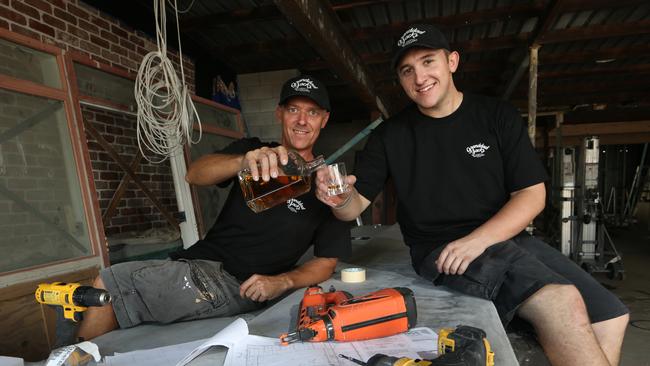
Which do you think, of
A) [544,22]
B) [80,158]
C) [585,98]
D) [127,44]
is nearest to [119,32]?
[127,44]

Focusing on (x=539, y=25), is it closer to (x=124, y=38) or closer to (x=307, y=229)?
(x=307, y=229)

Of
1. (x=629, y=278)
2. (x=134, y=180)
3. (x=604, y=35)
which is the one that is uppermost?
(x=604, y=35)

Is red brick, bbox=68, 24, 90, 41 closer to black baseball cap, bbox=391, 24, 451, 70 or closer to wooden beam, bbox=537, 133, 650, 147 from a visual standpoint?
black baseball cap, bbox=391, 24, 451, 70

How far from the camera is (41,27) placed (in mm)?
2443

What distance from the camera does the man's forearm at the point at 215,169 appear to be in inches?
57.1

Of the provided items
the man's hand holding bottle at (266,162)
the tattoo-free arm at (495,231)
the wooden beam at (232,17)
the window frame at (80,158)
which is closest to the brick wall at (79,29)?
the window frame at (80,158)

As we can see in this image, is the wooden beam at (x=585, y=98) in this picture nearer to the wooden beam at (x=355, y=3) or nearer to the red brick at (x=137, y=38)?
the wooden beam at (x=355, y=3)

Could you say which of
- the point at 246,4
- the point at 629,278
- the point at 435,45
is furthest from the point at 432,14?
the point at 629,278

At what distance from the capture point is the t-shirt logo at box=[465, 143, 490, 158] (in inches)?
57.5

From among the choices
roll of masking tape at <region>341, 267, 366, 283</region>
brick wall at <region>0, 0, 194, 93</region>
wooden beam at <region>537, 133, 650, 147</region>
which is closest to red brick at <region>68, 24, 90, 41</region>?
brick wall at <region>0, 0, 194, 93</region>

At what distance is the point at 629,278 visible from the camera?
4.74 meters

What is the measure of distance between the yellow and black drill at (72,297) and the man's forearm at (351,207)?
81cm

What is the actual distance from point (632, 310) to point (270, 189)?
13.2 ft

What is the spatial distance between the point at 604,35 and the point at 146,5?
427 centimetres
